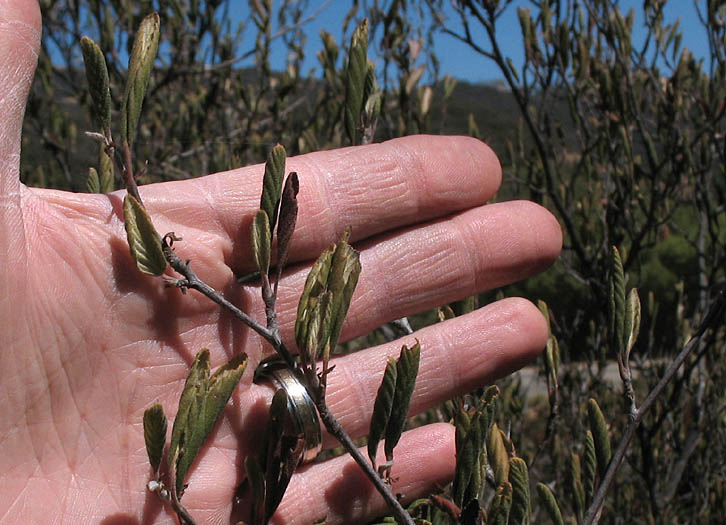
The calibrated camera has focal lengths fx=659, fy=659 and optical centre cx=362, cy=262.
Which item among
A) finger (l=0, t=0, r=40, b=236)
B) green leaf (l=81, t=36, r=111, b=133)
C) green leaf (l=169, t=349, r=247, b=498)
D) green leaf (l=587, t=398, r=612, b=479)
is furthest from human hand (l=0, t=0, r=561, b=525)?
green leaf (l=587, t=398, r=612, b=479)

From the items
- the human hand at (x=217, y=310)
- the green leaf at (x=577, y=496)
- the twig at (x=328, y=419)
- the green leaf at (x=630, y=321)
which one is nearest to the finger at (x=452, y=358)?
the human hand at (x=217, y=310)

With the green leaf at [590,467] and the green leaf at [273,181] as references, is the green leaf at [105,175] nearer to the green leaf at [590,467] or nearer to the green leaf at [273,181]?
the green leaf at [273,181]

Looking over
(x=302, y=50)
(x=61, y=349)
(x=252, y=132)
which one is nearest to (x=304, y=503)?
(x=61, y=349)

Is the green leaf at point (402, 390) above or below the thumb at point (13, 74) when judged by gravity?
below

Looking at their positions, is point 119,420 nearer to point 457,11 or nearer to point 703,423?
point 457,11

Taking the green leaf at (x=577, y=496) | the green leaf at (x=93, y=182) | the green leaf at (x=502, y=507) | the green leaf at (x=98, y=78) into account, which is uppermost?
the green leaf at (x=98, y=78)

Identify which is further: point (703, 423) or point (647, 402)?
point (703, 423)
